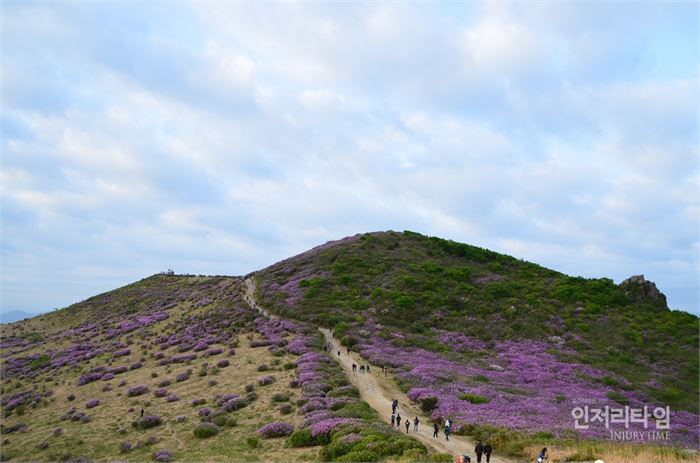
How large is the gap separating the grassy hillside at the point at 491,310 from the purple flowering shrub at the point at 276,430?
61.9ft

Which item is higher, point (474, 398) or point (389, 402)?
point (474, 398)

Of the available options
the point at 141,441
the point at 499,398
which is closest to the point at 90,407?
the point at 141,441

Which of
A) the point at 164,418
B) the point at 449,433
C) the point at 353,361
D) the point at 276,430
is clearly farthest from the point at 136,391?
the point at 449,433

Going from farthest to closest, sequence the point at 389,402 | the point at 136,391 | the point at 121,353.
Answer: the point at 121,353 < the point at 136,391 < the point at 389,402

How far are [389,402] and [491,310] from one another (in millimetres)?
27349

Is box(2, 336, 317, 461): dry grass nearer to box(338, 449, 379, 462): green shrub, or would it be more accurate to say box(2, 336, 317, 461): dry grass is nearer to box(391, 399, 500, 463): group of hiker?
box(338, 449, 379, 462): green shrub

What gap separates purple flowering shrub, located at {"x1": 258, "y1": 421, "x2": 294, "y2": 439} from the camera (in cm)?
2438

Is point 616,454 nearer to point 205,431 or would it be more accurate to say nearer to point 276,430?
point 276,430

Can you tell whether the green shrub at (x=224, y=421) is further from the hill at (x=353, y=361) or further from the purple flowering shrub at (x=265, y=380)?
the purple flowering shrub at (x=265, y=380)

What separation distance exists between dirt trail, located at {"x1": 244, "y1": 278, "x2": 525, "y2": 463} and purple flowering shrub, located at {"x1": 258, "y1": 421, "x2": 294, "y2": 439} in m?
6.16

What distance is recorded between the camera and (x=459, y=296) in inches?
2235

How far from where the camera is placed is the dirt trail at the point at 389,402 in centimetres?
2186

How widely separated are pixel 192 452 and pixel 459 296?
136 feet

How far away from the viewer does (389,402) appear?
2980 centimetres
